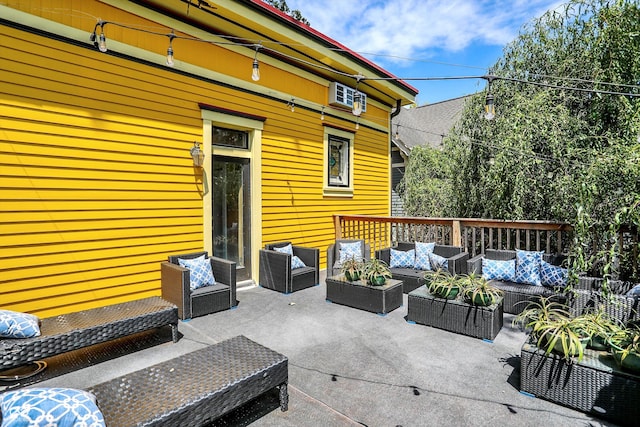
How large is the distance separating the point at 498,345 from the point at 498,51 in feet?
16.0

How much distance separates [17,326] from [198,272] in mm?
1835

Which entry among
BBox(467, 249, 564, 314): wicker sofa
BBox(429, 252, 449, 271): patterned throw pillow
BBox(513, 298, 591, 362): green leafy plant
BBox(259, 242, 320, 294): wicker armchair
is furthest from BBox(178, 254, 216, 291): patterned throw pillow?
BBox(513, 298, 591, 362): green leafy plant

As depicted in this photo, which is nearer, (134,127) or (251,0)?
(134,127)

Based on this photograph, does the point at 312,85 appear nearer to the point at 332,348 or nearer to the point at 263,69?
the point at 263,69

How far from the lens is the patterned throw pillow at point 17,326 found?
8.25 feet

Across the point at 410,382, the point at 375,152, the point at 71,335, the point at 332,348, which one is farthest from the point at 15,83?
the point at 375,152

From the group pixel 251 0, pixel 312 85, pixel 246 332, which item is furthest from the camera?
pixel 312 85

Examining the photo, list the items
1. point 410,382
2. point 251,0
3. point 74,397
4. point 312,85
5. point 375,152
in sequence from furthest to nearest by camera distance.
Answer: point 375,152 → point 312,85 → point 251,0 → point 410,382 → point 74,397

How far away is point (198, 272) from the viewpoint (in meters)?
4.22

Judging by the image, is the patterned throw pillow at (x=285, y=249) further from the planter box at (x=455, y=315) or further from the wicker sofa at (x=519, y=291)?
the wicker sofa at (x=519, y=291)

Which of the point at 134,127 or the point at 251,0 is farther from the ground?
the point at 251,0

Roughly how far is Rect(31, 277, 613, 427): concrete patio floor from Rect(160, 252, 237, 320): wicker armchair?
126mm

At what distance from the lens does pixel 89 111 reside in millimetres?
3855

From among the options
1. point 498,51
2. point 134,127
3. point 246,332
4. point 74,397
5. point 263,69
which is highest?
point 498,51
